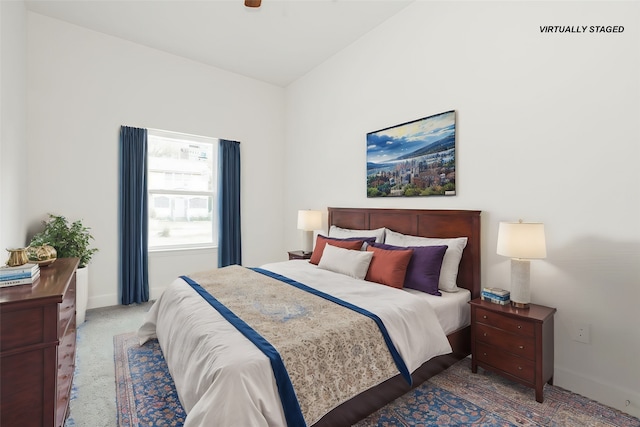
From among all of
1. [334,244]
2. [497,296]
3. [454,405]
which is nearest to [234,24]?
[334,244]

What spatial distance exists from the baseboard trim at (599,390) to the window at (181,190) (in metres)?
4.26

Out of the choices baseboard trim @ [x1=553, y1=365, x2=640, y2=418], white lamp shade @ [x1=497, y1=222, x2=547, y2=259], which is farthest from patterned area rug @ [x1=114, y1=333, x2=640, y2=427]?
white lamp shade @ [x1=497, y1=222, x2=547, y2=259]

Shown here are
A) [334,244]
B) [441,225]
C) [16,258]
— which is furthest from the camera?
[334,244]

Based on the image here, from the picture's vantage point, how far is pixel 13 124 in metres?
2.66

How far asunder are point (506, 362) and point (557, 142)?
1.60 m

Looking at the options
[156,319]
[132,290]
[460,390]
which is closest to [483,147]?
[460,390]

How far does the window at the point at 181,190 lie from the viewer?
4262 mm

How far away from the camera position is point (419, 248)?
8.71 ft

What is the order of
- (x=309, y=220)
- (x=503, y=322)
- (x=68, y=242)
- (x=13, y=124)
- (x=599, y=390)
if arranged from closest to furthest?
1. (x=599, y=390)
2. (x=503, y=322)
3. (x=13, y=124)
4. (x=68, y=242)
5. (x=309, y=220)

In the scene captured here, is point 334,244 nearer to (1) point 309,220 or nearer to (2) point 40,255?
(1) point 309,220

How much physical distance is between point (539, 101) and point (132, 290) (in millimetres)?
4696

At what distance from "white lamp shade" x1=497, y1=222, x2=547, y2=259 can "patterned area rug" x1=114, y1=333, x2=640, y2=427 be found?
0.94 m

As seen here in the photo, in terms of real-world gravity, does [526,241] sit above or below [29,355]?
above

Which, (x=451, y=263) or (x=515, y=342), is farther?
(x=451, y=263)
